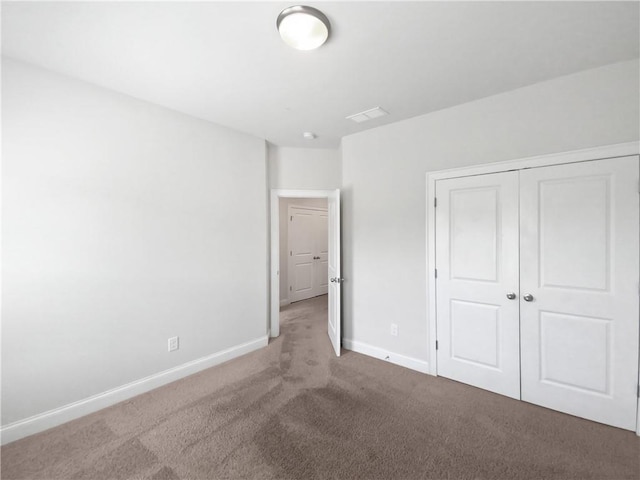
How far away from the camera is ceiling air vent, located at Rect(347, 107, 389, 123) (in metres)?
2.73

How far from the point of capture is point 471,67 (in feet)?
6.71

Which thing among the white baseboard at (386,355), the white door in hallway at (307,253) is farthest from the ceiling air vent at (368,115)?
the white door in hallway at (307,253)

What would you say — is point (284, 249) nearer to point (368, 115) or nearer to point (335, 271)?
point (335, 271)

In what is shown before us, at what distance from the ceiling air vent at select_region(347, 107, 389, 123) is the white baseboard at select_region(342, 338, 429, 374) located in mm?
2621

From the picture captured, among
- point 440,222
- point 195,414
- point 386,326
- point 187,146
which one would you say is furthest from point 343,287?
point 187,146

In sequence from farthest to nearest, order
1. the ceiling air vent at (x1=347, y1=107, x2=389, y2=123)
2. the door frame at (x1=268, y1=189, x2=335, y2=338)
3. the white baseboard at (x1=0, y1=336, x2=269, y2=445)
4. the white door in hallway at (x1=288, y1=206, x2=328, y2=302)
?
Answer: the white door in hallway at (x1=288, y1=206, x2=328, y2=302)
the door frame at (x1=268, y1=189, x2=335, y2=338)
the ceiling air vent at (x1=347, y1=107, x2=389, y2=123)
the white baseboard at (x1=0, y1=336, x2=269, y2=445)

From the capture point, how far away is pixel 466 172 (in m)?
2.60

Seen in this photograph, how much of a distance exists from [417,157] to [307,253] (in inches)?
148

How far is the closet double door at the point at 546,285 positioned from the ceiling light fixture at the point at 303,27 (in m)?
1.79

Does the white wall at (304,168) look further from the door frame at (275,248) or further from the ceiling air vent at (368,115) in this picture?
the ceiling air vent at (368,115)

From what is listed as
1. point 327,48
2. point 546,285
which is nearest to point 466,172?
point 546,285

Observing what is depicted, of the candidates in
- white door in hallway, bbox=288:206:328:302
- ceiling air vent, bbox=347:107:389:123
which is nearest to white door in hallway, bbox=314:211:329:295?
white door in hallway, bbox=288:206:328:302

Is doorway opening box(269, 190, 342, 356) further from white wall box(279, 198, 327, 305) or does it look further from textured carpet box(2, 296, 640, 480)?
textured carpet box(2, 296, 640, 480)

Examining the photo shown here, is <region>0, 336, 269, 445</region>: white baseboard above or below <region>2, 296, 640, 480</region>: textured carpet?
above
